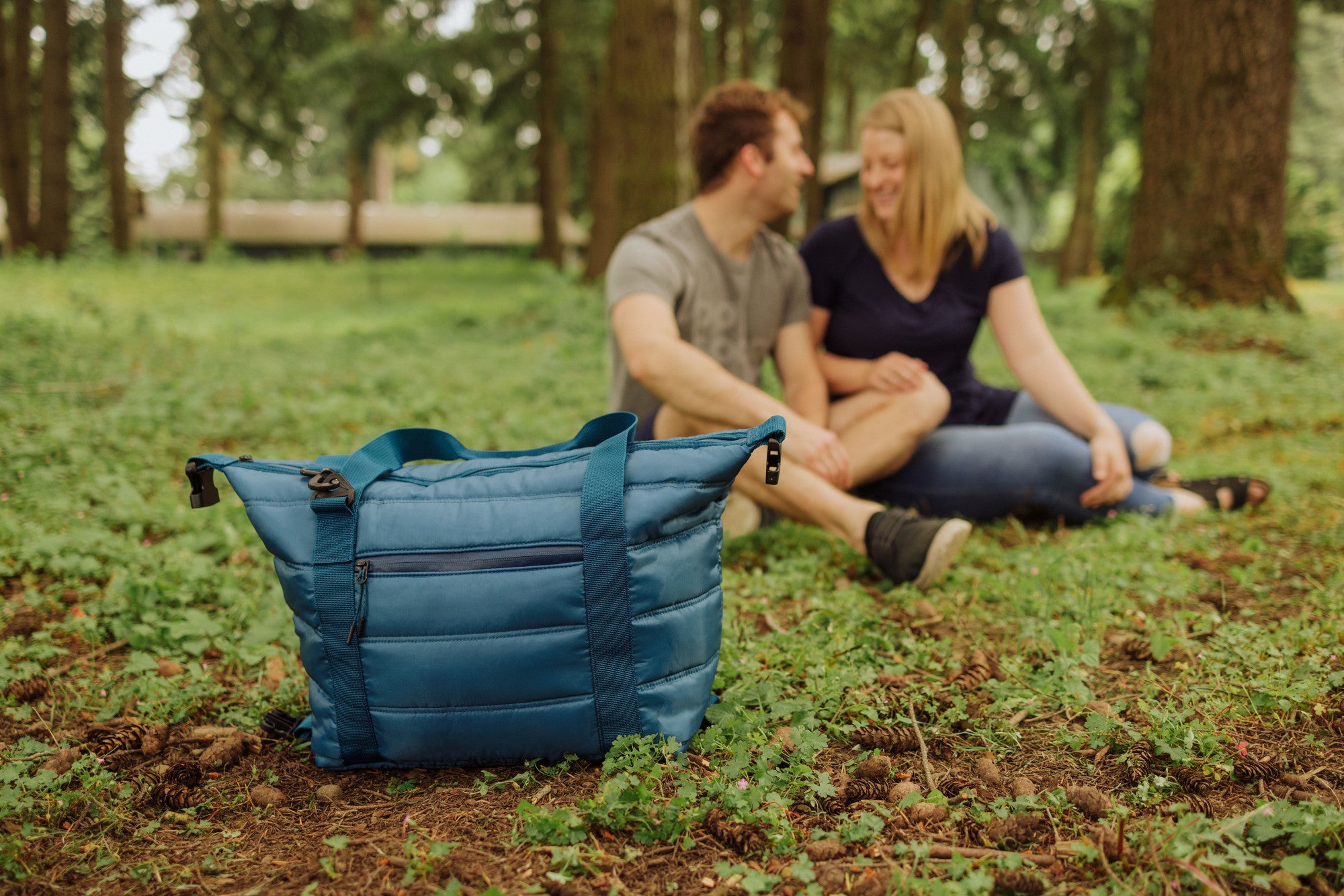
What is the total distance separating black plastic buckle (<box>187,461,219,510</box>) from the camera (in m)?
1.89

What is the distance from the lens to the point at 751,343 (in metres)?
3.49

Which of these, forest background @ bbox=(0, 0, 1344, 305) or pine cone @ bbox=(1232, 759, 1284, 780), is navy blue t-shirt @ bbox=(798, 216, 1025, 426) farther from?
forest background @ bbox=(0, 0, 1344, 305)

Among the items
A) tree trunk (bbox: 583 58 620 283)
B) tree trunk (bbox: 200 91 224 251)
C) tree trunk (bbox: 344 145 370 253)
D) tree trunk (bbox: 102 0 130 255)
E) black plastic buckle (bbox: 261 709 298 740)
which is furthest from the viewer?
tree trunk (bbox: 344 145 370 253)

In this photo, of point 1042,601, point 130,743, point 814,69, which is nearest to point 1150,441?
point 1042,601

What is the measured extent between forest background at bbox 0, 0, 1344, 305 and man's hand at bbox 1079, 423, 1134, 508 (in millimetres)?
4733

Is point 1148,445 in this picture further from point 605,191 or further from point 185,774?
point 605,191

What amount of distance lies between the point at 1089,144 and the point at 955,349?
14.8m

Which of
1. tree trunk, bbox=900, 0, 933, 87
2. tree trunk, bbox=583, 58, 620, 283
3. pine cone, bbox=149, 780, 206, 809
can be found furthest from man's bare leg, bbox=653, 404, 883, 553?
tree trunk, bbox=900, 0, 933, 87

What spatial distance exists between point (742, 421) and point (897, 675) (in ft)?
3.21

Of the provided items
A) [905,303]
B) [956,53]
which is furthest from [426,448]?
[956,53]

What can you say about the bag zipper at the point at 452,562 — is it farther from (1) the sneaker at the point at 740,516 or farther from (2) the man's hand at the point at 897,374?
(2) the man's hand at the point at 897,374

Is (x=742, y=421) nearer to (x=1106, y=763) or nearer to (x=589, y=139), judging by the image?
(x=1106, y=763)

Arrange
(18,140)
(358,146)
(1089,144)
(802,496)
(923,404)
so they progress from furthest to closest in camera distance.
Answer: (358,146), (1089,144), (18,140), (923,404), (802,496)

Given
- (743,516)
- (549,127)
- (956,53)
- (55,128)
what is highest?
(956,53)
